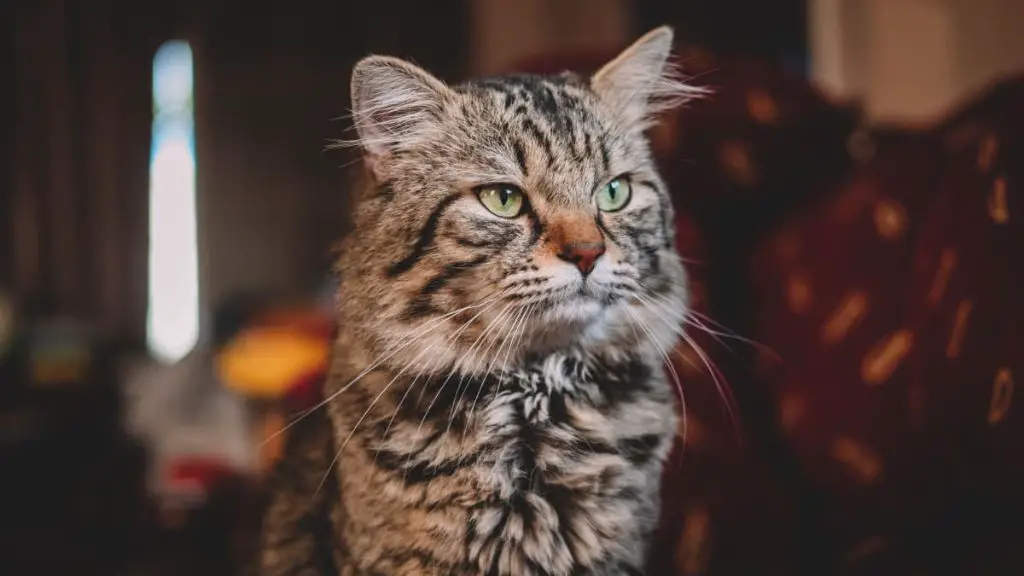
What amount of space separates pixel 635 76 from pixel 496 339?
0.41m

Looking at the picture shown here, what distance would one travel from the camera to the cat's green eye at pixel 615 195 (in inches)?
35.3

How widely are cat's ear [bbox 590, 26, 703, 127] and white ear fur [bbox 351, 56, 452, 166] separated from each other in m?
0.22

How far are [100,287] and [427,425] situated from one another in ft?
9.78

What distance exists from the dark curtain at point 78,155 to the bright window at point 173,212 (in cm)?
5

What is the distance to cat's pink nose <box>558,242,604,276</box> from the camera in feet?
2.59

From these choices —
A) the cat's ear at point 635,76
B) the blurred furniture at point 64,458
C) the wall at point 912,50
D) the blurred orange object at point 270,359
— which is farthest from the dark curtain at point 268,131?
the cat's ear at point 635,76

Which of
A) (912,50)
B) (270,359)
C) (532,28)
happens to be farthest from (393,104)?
(532,28)

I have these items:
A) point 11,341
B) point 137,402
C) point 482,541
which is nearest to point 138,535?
point 137,402

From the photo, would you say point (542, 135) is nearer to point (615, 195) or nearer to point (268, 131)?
point (615, 195)

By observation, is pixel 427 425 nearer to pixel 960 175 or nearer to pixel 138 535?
pixel 960 175

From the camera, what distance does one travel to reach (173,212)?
11.1 ft

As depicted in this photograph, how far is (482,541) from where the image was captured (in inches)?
31.1

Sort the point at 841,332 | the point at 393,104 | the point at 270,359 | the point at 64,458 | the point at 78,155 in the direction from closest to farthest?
the point at 393,104 < the point at 841,332 < the point at 270,359 < the point at 64,458 < the point at 78,155

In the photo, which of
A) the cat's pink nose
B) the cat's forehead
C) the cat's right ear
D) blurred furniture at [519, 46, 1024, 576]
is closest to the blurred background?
blurred furniture at [519, 46, 1024, 576]
